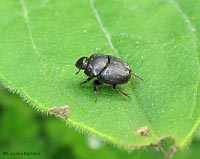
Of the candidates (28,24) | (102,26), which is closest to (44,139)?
(28,24)

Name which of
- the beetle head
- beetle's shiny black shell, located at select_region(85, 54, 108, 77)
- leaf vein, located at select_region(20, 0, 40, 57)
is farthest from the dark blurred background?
the beetle head

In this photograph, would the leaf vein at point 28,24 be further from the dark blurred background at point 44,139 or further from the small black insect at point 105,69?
the dark blurred background at point 44,139

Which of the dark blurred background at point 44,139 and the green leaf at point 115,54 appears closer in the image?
the green leaf at point 115,54

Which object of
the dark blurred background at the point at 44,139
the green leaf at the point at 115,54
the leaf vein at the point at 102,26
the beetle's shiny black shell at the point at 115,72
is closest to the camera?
the green leaf at the point at 115,54

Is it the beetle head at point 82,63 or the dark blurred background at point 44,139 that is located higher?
the beetle head at point 82,63

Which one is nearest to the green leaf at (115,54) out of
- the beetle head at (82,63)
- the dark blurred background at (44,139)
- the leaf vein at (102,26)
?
the leaf vein at (102,26)

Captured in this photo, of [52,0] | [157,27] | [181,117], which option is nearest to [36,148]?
[52,0]

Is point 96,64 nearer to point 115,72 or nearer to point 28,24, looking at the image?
point 115,72

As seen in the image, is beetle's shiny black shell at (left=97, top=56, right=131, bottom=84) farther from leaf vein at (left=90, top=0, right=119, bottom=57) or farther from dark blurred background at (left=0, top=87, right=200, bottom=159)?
dark blurred background at (left=0, top=87, right=200, bottom=159)
